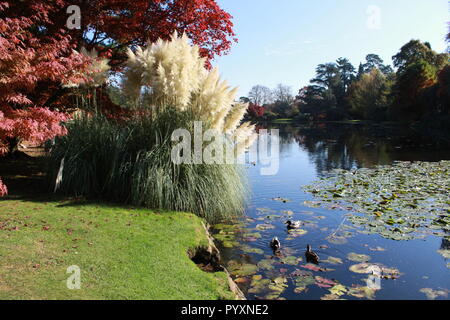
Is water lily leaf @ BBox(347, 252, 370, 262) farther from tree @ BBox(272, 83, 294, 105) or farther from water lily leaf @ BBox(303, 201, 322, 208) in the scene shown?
tree @ BBox(272, 83, 294, 105)

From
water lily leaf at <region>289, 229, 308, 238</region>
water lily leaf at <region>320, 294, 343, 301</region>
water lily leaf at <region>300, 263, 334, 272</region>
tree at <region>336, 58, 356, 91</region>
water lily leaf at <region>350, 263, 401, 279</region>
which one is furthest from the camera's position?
tree at <region>336, 58, 356, 91</region>

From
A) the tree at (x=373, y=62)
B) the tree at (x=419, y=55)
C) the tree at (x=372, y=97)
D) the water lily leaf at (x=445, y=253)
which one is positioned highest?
the tree at (x=373, y=62)

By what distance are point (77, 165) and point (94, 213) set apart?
108cm

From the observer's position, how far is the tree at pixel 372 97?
3925 cm

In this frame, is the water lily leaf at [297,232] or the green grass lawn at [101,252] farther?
the water lily leaf at [297,232]

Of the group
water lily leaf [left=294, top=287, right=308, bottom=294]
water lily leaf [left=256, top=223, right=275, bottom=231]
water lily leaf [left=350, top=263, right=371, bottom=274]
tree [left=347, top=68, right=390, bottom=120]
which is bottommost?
water lily leaf [left=294, top=287, right=308, bottom=294]

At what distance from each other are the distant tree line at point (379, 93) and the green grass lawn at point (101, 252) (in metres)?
6.13

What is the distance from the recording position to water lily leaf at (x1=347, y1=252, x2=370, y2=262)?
13.8ft

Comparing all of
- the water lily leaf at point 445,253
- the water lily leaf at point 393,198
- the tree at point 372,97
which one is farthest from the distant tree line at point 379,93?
the water lily leaf at point 445,253

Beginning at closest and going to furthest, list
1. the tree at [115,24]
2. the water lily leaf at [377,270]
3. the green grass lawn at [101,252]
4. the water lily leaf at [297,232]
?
A: 1. the green grass lawn at [101,252]
2. the water lily leaf at [377,270]
3. the water lily leaf at [297,232]
4. the tree at [115,24]

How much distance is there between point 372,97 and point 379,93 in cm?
88

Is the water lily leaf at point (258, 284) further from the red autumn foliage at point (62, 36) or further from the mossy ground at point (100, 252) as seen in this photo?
the red autumn foliage at point (62, 36)

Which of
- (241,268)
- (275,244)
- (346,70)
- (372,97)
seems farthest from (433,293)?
(346,70)

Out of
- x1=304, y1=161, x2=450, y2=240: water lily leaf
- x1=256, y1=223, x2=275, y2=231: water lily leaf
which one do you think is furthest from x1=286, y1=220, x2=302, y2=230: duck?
x1=304, y1=161, x2=450, y2=240: water lily leaf
